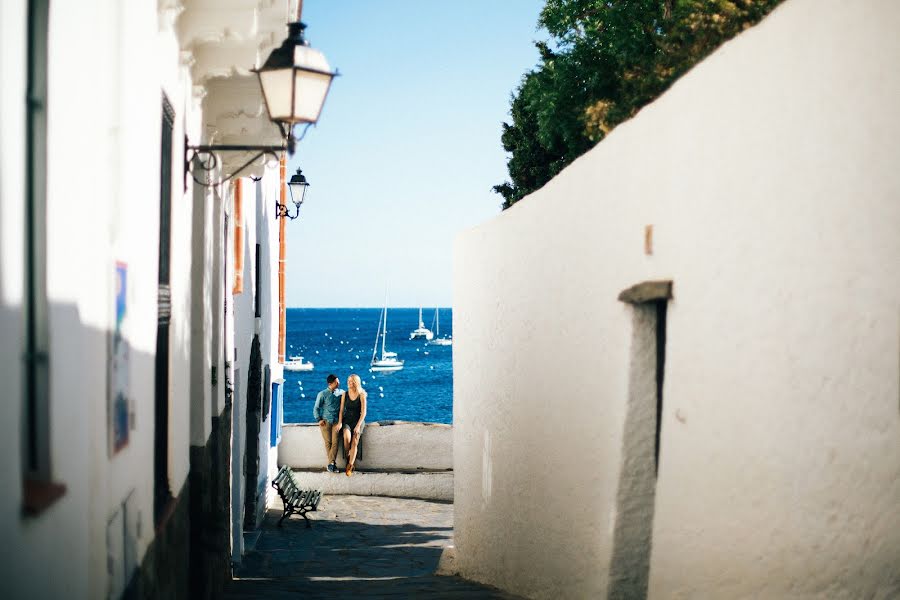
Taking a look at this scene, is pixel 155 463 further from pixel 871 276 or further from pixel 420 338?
pixel 420 338

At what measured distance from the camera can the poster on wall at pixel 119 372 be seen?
3.86 m

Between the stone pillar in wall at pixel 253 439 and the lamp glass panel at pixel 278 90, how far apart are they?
8.79 metres

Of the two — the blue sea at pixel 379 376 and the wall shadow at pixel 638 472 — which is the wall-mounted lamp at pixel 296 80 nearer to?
the wall shadow at pixel 638 472

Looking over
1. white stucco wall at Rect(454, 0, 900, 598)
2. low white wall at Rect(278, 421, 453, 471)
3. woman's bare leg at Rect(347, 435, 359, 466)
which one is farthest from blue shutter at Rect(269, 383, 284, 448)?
white stucco wall at Rect(454, 0, 900, 598)

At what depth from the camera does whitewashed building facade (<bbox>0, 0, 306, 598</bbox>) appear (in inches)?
104

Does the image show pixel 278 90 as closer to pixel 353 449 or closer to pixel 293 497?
pixel 293 497

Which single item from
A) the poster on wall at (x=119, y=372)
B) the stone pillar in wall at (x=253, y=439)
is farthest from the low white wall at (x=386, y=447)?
the poster on wall at (x=119, y=372)

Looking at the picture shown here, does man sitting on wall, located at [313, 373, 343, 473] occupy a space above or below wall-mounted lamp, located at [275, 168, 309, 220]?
below

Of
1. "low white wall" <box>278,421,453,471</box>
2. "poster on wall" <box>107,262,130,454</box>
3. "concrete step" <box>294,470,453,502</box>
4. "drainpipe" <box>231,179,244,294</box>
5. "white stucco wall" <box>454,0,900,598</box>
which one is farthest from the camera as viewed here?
"low white wall" <box>278,421,453,471</box>

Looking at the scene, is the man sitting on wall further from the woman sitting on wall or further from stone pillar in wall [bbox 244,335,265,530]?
stone pillar in wall [bbox 244,335,265,530]

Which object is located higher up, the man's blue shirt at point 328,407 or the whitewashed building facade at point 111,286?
the whitewashed building facade at point 111,286

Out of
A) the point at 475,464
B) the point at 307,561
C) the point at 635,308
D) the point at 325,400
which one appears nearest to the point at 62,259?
the point at 635,308

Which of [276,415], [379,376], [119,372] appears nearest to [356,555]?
[276,415]

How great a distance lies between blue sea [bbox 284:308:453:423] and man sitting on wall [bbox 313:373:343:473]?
142ft
